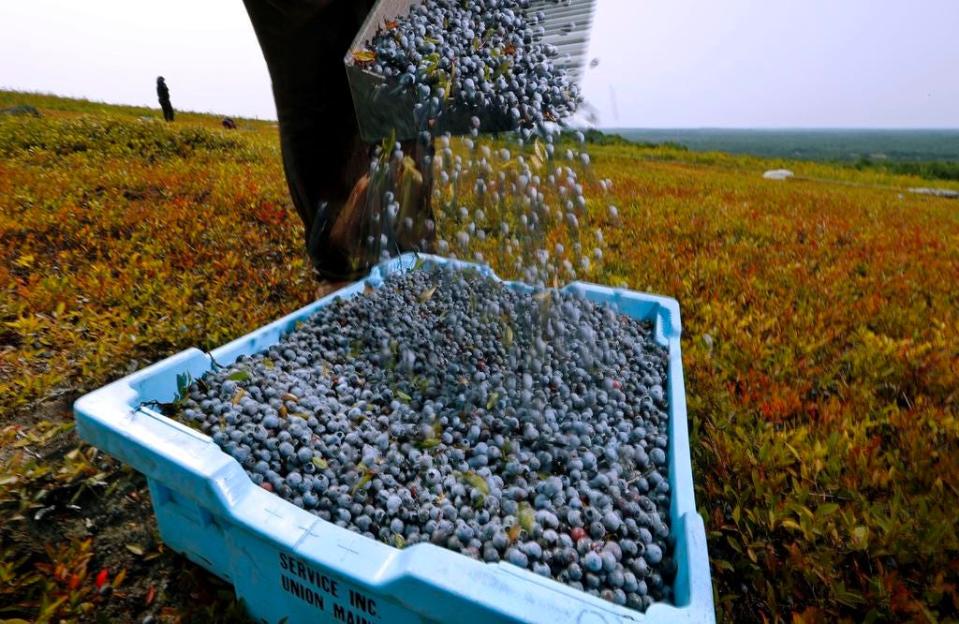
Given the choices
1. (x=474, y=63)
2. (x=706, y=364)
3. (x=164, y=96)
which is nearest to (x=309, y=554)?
(x=474, y=63)

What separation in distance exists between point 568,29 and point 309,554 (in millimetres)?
1777

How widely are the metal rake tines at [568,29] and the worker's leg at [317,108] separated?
659 mm

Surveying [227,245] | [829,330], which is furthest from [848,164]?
[227,245]

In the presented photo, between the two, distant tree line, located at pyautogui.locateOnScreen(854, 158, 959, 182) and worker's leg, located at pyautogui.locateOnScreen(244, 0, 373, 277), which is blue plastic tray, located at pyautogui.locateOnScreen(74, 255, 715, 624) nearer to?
worker's leg, located at pyautogui.locateOnScreen(244, 0, 373, 277)

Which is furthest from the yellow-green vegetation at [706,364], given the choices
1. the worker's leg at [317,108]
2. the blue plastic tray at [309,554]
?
the worker's leg at [317,108]

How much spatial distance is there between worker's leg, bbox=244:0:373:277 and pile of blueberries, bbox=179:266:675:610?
576mm

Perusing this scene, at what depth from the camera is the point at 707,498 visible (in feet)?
5.05

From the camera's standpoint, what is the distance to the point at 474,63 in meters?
1.67

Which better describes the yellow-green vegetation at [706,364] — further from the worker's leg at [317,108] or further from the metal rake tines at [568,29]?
the metal rake tines at [568,29]

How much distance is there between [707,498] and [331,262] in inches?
76.0

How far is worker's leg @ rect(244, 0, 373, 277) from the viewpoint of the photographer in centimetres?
195

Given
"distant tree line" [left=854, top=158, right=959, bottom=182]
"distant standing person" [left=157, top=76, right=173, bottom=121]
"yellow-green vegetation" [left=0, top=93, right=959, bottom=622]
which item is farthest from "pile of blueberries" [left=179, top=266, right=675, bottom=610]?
"distant tree line" [left=854, top=158, right=959, bottom=182]

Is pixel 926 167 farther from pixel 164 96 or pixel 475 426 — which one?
pixel 475 426

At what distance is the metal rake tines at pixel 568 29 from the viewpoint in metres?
1.83
